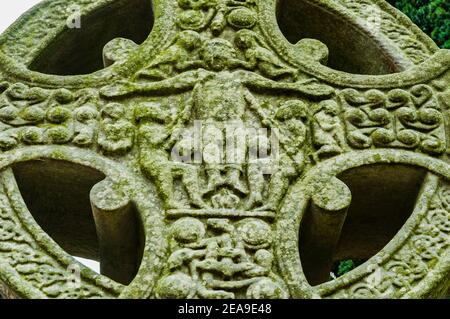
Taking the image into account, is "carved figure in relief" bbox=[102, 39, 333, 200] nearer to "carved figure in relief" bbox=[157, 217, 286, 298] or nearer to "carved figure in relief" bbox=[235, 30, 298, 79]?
"carved figure in relief" bbox=[235, 30, 298, 79]

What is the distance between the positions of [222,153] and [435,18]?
3254mm

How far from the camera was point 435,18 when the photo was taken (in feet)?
21.3

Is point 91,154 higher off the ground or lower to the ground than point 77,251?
higher

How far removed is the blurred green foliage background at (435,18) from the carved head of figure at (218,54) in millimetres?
2509

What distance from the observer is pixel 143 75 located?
168 inches

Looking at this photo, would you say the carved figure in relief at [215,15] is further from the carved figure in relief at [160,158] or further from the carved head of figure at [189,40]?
the carved figure in relief at [160,158]

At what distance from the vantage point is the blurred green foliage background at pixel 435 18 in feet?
21.0

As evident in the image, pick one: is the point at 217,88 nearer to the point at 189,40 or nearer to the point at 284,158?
the point at 189,40

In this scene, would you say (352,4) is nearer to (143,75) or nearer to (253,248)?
(143,75)

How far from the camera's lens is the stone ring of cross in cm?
358

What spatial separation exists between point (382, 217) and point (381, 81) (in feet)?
2.38

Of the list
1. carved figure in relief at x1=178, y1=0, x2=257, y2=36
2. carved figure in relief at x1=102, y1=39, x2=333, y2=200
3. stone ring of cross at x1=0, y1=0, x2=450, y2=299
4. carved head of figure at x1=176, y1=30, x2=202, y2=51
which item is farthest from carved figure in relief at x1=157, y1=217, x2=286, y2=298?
carved figure in relief at x1=178, y1=0, x2=257, y2=36

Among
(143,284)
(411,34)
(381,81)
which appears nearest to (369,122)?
(381,81)

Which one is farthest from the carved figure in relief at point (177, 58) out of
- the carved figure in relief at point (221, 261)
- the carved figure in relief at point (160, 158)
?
the carved figure in relief at point (221, 261)
